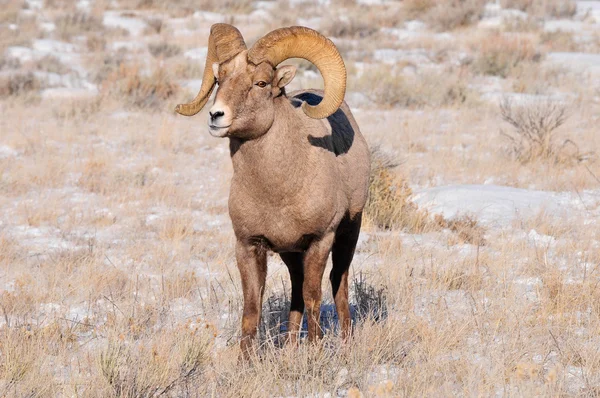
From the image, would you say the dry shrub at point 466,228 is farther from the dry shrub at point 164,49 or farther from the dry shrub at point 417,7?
the dry shrub at point 417,7

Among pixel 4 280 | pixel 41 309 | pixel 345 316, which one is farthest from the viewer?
pixel 4 280

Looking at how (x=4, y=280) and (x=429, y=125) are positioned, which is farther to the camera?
(x=429, y=125)

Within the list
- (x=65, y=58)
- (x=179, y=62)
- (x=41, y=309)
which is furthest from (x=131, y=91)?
(x=41, y=309)

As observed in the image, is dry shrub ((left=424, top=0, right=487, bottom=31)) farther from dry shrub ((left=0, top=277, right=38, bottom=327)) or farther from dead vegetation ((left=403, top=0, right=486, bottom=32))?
dry shrub ((left=0, top=277, right=38, bottom=327))

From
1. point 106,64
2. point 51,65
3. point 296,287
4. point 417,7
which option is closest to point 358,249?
point 296,287

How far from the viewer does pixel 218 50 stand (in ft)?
15.2

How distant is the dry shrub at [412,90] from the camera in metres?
14.2

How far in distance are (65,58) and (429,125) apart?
9509 millimetres

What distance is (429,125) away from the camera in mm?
12578

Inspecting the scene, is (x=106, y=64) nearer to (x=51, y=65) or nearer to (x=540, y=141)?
(x=51, y=65)

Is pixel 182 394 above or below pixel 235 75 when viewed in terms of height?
below

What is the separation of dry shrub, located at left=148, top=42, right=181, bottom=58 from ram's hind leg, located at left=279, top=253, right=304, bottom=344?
14.7m

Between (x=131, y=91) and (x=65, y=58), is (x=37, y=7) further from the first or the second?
(x=131, y=91)

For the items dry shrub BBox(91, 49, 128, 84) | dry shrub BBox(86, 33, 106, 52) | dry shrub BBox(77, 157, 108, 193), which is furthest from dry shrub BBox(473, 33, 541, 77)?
dry shrub BBox(77, 157, 108, 193)
